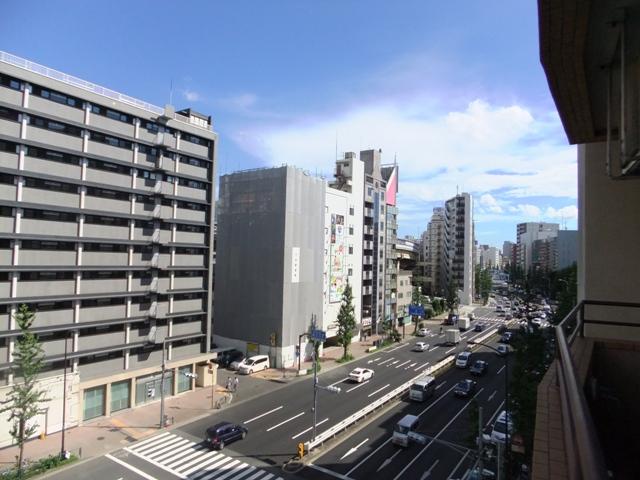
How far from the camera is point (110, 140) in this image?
2644 centimetres

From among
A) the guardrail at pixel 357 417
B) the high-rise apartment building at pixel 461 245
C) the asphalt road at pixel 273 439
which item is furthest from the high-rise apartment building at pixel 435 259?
the guardrail at pixel 357 417


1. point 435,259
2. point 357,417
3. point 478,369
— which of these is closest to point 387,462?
point 357,417

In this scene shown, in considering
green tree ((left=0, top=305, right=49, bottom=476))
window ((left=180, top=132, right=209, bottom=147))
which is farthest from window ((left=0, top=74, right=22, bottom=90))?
green tree ((left=0, top=305, right=49, bottom=476))

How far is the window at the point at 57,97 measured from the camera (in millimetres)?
22844

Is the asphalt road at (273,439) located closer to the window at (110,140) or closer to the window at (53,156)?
the window at (53,156)

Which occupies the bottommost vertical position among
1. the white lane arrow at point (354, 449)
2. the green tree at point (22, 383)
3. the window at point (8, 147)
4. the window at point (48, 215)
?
the white lane arrow at point (354, 449)

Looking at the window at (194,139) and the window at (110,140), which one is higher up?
the window at (194,139)

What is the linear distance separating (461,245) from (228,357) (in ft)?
211

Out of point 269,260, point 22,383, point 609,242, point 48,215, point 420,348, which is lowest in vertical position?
point 420,348

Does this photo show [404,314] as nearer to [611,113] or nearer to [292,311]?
[292,311]

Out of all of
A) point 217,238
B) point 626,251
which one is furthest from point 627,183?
point 217,238

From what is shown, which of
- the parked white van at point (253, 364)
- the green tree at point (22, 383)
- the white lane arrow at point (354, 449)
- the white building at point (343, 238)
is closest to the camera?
the green tree at point (22, 383)

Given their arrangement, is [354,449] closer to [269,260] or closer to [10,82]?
[269,260]

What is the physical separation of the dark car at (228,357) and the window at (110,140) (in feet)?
72.3
